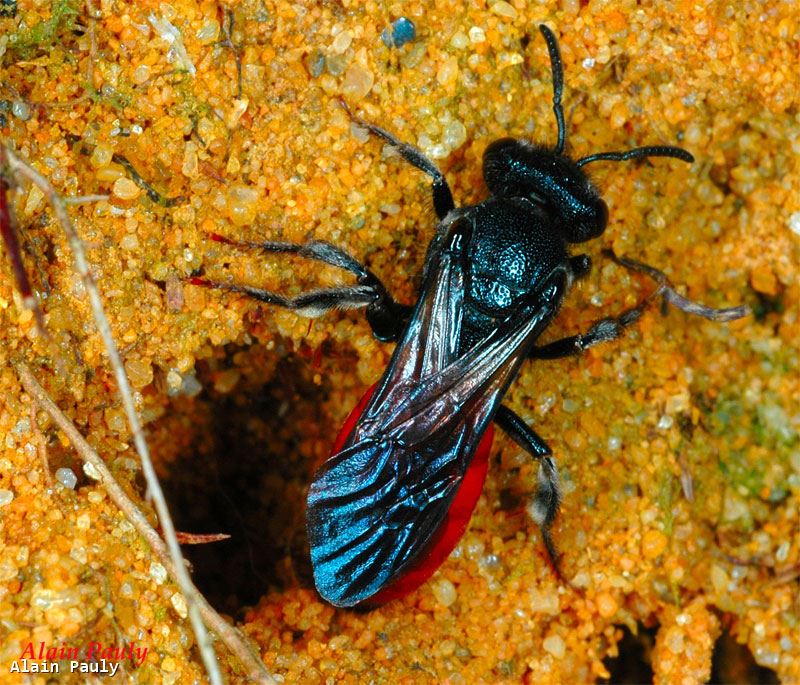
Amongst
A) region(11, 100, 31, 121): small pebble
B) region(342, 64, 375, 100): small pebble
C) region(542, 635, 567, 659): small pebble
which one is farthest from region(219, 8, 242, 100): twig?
region(542, 635, 567, 659): small pebble

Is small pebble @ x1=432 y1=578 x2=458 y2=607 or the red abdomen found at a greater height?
the red abdomen

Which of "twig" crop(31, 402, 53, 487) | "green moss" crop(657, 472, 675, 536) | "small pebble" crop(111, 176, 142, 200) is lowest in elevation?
"green moss" crop(657, 472, 675, 536)

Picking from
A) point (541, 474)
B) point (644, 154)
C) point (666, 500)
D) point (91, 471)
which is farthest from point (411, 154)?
point (666, 500)

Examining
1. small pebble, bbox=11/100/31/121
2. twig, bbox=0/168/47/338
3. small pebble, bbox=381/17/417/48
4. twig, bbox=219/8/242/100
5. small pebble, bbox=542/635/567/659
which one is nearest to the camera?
twig, bbox=0/168/47/338

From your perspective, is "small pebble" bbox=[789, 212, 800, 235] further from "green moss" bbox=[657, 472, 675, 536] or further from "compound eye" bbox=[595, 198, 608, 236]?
"green moss" bbox=[657, 472, 675, 536]

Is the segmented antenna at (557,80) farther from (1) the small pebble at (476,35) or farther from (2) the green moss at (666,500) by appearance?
(2) the green moss at (666,500)

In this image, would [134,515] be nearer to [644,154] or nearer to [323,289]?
[323,289]

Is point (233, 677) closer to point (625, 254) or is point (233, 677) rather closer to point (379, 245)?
point (379, 245)
